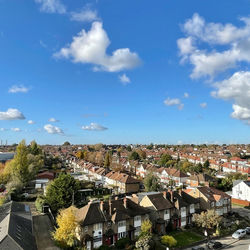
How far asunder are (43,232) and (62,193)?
7.46 m

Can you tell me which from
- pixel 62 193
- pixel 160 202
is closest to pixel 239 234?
pixel 160 202

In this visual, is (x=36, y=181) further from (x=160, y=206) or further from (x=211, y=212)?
(x=211, y=212)

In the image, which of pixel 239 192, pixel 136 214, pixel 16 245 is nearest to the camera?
pixel 16 245

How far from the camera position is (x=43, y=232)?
31.9m

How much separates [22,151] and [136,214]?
39540mm

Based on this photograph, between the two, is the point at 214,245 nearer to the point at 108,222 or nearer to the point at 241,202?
the point at 108,222

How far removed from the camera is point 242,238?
3341 cm

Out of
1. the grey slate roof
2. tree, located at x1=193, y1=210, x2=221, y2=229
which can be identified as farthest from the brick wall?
the grey slate roof

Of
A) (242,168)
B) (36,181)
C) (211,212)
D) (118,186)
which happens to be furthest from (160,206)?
(242,168)

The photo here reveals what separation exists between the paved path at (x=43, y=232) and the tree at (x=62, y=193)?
2.59 meters

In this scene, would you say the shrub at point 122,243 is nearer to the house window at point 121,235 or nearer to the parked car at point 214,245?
the house window at point 121,235

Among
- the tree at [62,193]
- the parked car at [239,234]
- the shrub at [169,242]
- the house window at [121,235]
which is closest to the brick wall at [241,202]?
the parked car at [239,234]

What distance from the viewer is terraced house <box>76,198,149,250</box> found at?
1121 inches

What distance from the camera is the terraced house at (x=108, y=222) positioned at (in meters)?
28.5
